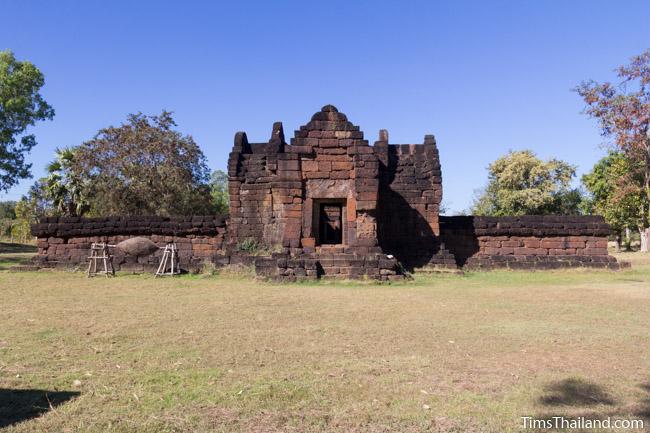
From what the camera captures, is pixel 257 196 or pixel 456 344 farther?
pixel 257 196

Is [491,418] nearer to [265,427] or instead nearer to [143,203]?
[265,427]

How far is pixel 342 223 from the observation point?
1538cm

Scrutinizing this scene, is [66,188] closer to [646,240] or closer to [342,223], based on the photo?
[342,223]

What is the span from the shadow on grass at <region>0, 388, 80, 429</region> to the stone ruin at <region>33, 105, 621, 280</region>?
30.0ft

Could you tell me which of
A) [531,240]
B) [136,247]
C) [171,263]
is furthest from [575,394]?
[136,247]

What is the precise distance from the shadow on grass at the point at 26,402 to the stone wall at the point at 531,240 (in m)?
13.5

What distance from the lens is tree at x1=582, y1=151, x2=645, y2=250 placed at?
29953mm

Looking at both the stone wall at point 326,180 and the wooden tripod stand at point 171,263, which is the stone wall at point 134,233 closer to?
the wooden tripod stand at point 171,263

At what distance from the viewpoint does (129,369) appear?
14.9 feet

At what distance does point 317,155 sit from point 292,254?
2.87 meters

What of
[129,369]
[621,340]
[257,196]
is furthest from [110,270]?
[621,340]

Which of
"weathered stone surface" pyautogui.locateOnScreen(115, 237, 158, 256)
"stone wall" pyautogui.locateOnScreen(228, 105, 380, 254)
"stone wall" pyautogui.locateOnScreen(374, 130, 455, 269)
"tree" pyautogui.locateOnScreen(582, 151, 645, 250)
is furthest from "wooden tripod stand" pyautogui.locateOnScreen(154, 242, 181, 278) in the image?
"tree" pyautogui.locateOnScreen(582, 151, 645, 250)

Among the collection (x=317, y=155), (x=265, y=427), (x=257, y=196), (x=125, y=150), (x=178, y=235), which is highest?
(x=125, y=150)

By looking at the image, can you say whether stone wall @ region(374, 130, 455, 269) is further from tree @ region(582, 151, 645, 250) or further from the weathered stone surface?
tree @ region(582, 151, 645, 250)
